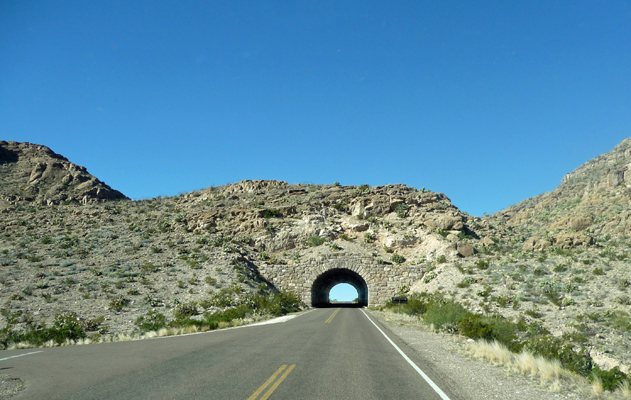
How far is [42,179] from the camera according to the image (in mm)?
62219

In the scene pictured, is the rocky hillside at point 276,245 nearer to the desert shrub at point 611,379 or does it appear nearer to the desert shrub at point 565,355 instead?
the desert shrub at point 565,355

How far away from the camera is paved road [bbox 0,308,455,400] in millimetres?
6590

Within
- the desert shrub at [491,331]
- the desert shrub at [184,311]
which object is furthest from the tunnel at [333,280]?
the desert shrub at [491,331]

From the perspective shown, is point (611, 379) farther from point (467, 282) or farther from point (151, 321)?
point (467, 282)

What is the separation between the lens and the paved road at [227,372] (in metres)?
6.59

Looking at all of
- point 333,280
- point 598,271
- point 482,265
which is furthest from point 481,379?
point 333,280

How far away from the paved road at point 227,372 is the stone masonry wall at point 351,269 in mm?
27457

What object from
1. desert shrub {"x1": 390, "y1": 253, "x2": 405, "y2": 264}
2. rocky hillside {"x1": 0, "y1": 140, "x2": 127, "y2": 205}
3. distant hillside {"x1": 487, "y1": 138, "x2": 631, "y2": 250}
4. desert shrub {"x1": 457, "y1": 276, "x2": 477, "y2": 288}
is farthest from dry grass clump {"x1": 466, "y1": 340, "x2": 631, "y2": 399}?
rocky hillside {"x1": 0, "y1": 140, "x2": 127, "y2": 205}

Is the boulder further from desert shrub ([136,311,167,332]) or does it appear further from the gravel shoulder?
desert shrub ([136,311,167,332])

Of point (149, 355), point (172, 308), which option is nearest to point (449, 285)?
point (172, 308)

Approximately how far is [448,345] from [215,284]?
76.2ft

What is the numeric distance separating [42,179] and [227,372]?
71426mm

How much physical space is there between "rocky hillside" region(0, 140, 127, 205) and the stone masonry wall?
40739 millimetres

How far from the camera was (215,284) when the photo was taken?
32031mm
